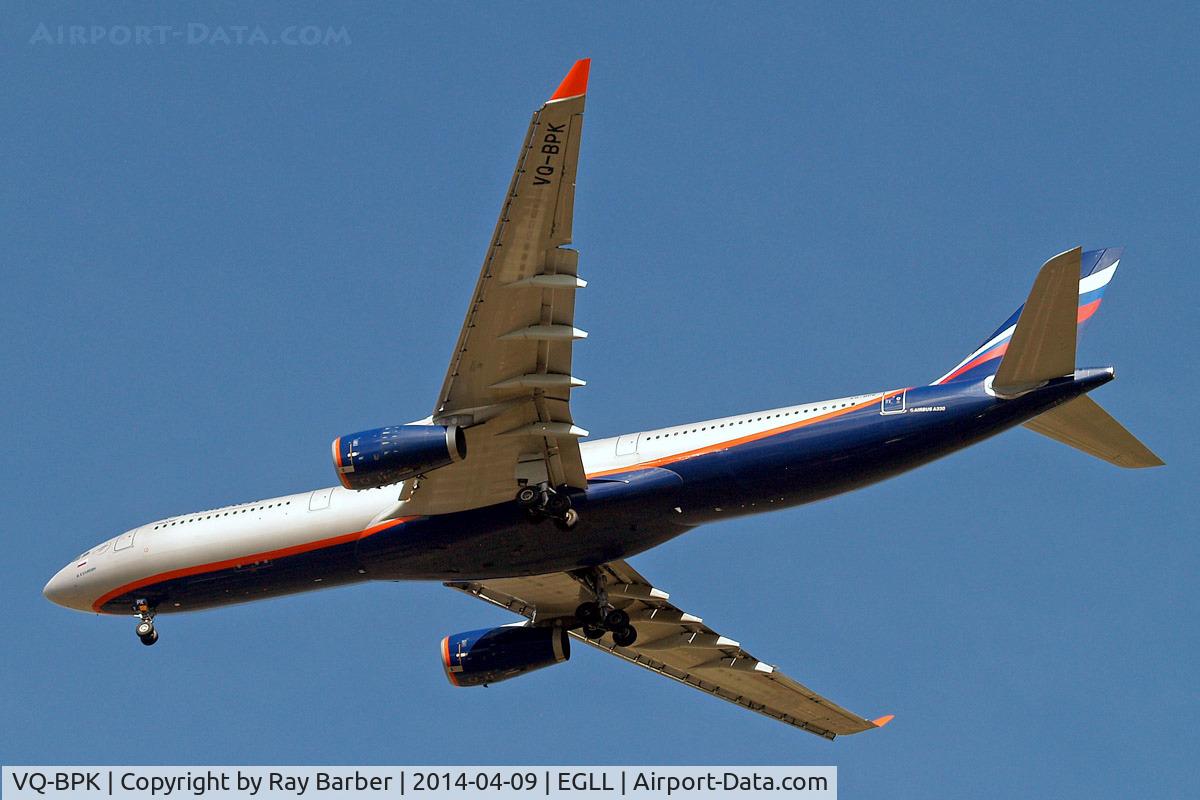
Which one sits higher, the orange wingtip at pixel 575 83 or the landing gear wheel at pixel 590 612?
the orange wingtip at pixel 575 83

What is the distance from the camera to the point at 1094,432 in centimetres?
3734

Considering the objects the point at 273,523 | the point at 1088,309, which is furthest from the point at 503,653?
the point at 1088,309

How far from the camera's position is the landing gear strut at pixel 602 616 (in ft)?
137

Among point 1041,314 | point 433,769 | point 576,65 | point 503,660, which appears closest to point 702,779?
point 433,769

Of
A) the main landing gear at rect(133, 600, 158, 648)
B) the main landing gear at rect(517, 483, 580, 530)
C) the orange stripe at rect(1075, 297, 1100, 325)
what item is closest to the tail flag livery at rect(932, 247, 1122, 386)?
the orange stripe at rect(1075, 297, 1100, 325)

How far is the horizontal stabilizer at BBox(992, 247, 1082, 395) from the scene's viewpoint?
33938 mm

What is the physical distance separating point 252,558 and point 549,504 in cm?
723

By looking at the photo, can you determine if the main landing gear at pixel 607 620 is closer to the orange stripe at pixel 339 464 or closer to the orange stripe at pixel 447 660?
the orange stripe at pixel 447 660

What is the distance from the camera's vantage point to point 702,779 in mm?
37812

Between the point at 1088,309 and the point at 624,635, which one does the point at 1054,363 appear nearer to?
the point at 1088,309

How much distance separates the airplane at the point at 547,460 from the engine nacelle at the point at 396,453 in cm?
4

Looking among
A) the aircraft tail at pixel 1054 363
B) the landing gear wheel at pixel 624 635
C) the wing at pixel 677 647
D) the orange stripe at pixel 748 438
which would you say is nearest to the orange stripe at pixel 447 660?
the wing at pixel 677 647

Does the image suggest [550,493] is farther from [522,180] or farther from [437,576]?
[522,180]

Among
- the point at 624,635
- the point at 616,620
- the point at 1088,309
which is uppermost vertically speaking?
the point at 1088,309
